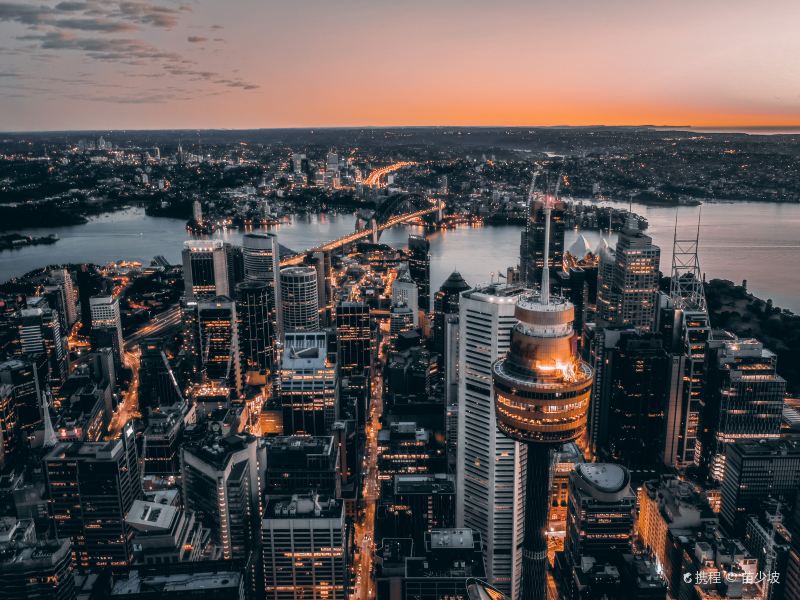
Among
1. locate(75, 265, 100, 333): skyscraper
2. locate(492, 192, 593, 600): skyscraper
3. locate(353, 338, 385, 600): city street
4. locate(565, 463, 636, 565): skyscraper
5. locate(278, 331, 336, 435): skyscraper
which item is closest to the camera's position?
locate(492, 192, 593, 600): skyscraper

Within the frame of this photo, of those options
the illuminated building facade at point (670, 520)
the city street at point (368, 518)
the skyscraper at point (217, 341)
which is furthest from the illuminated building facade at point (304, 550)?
the skyscraper at point (217, 341)

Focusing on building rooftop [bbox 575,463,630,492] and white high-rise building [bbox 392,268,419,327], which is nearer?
building rooftop [bbox 575,463,630,492]

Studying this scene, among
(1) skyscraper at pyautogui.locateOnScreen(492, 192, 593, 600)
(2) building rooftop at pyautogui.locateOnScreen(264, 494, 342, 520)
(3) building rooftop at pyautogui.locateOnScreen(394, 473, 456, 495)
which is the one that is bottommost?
(3) building rooftop at pyautogui.locateOnScreen(394, 473, 456, 495)

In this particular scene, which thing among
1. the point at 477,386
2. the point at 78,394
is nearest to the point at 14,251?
the point at 78,394

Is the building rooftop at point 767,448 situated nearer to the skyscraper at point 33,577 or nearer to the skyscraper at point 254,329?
the skyscraper at point 33,577

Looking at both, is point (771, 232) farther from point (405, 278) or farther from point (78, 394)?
point (78, 394)

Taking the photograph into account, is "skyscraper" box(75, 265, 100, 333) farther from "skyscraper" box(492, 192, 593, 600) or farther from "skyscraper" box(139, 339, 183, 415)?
"skyscraper" box(492, 192, 593, 600)

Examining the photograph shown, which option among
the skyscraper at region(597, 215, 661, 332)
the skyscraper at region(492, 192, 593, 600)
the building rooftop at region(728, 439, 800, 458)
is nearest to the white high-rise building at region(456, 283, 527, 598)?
the skyscraper at region(492, 192, 593, 600)
